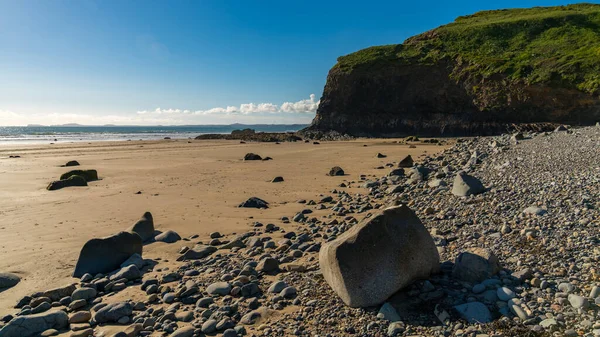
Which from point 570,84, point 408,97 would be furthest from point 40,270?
point 408,97

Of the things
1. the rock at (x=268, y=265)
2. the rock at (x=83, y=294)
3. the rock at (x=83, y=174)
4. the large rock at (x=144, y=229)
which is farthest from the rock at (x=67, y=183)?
the rock at (x=268, y=265)

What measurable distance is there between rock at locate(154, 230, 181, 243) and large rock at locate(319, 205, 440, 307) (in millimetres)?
4061

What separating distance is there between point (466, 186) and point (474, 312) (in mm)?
4648

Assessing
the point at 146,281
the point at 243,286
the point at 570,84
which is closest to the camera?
the point at 243,286

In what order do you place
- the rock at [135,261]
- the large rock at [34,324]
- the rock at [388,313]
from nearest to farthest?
the rock at [388,313]
the large rock at [34,324]
the rock at [135,261]

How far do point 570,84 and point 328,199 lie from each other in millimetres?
34547

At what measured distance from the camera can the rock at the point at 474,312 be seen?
3.91m

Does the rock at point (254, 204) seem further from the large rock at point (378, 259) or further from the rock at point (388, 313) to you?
the rock at point (388, 313)

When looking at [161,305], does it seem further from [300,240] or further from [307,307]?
[300,240]

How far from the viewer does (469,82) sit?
4334 cm

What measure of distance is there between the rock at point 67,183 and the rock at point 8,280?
9325mm

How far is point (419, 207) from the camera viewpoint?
324 inches

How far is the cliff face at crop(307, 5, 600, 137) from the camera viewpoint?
36.1m

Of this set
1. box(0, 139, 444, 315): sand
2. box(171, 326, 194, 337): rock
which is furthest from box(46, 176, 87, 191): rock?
box(171, 326, 194, 337): rock
